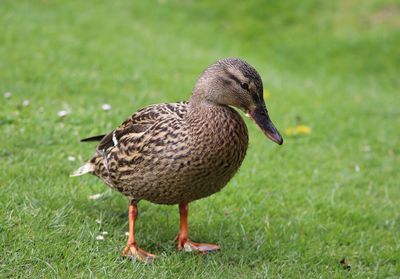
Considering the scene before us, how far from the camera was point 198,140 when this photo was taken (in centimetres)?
383

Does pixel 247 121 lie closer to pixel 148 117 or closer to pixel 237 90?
pixel 148 117

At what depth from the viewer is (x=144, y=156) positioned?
13.3 ft

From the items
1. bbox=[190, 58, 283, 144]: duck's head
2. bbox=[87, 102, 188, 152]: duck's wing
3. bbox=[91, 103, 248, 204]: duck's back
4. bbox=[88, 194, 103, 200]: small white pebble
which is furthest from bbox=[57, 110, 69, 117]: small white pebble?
bbox=[190, 58, 283, 144]: duck's head

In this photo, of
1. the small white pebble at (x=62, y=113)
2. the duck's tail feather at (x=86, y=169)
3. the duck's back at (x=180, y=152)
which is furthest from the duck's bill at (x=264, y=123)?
the small white pebble at (x=62, y=113)

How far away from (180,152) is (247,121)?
3705 mm

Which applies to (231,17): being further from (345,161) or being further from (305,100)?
(345,161)

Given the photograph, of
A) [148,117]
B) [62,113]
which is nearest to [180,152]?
[148,117]

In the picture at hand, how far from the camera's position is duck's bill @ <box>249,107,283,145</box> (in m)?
3.81

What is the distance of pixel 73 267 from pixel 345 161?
4002 millimetres

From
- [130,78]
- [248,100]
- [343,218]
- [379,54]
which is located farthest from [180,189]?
[379,54]

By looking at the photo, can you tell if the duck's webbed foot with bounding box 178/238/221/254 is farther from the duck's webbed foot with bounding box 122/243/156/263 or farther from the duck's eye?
the duck's eye

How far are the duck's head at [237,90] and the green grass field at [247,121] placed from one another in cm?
107

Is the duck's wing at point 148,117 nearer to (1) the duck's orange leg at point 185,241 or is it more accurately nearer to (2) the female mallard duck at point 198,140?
(2) the female mallard duck at point 198,140

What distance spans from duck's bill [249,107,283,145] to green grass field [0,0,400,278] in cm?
101
